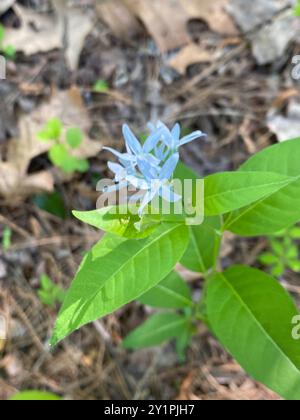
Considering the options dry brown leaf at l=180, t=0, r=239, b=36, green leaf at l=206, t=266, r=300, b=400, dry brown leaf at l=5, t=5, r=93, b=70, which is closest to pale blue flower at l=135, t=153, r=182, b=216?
green leaf at l=206, t=266, r=300, b=400

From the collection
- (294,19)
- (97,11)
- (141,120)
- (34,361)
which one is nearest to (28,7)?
(97,11)

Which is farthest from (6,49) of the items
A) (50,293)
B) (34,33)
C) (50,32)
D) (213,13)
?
(50,293)

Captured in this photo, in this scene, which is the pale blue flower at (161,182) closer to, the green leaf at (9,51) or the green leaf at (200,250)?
the green leaf at (200,250)

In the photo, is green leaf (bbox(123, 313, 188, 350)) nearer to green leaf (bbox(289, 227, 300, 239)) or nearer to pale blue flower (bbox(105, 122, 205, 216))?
green leaf (bbox(289, 227, 300, 239))

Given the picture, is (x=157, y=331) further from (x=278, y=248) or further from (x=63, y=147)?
(x=63, y=147)

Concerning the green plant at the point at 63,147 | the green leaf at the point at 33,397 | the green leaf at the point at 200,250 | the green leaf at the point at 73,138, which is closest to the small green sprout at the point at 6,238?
the green plant at the point at 63,147
